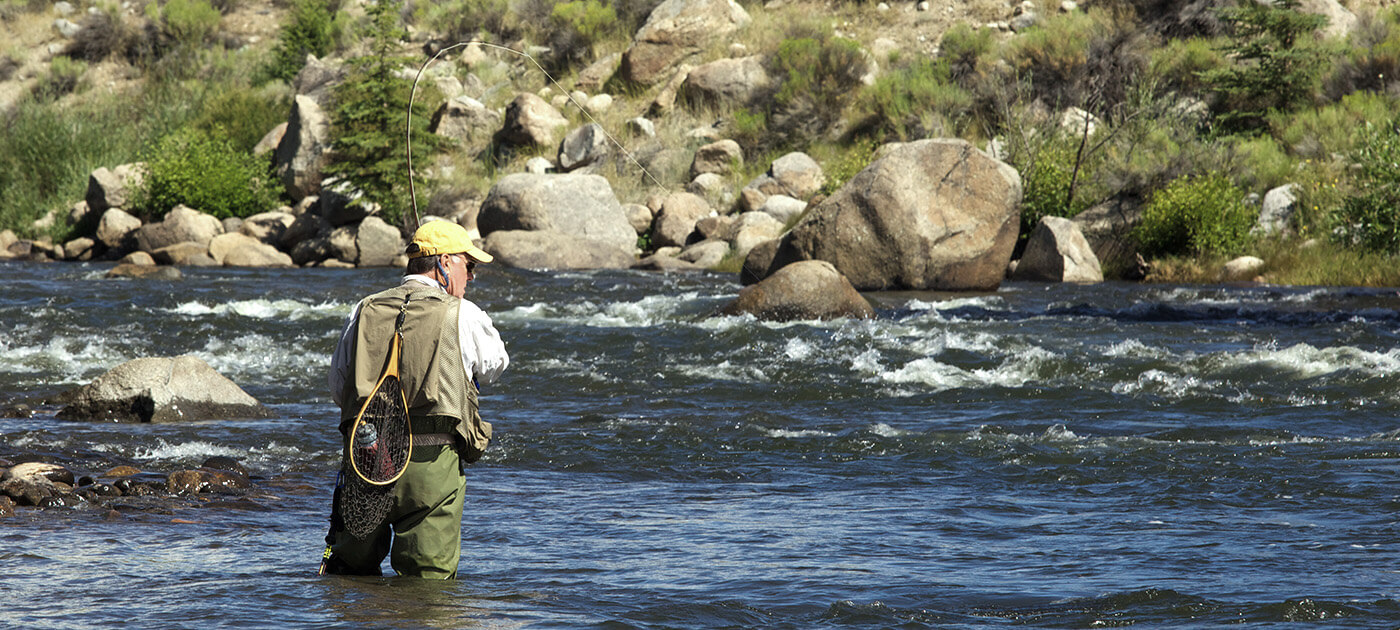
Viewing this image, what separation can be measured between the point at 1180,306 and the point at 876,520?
9846 millimetres

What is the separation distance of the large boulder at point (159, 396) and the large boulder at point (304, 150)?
19499 millimetres

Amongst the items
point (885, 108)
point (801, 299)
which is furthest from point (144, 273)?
point (885, 108)

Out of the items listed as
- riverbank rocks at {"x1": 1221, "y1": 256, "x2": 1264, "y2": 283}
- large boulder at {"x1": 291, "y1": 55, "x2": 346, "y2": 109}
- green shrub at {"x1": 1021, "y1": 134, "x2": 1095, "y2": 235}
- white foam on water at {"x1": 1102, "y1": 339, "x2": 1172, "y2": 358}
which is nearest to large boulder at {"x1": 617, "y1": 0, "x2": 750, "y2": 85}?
large boulder at {"x1": 291, "y1": 55, "x2": 346, "y2": 109}

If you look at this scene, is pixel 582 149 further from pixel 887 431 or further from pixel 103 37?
pixel 103 37

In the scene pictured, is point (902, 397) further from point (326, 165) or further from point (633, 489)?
point (326, 165)

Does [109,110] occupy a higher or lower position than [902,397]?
higher

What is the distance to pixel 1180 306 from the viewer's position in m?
14.7

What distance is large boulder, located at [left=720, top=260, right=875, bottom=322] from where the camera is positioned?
44.3 feet

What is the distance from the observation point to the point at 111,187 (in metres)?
26.5

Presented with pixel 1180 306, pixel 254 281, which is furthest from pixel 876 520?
pixel 254 281

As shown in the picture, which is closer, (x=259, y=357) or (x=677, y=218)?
(x=259, y=357)

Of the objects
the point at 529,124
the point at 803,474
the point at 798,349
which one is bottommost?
the point at 803,474

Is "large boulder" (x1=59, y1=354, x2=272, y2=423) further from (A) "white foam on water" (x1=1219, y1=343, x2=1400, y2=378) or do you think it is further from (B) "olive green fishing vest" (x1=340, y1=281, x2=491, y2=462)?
(A) "white foam on water" (x1=1219, y1=343, x2=1400, y2=378)

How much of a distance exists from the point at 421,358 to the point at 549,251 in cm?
1724
